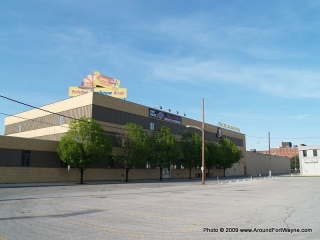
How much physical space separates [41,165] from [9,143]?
5140 millimetres

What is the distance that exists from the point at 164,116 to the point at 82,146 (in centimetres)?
2481

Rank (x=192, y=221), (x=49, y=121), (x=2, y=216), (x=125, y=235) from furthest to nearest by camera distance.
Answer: (x=49, y=121) < (x=2, y=216) < (x=192, y=221) < (x=125, y=235)

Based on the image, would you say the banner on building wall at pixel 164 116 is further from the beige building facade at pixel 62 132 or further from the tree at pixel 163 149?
the tree at pixel 163 149

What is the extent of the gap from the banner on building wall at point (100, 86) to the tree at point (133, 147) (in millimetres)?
10269

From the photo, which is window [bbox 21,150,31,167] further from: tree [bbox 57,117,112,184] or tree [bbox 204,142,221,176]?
tree [bbox 204,142,221,176]

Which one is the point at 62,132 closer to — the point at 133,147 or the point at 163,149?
the point at 133,147

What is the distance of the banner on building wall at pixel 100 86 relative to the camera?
180 ft

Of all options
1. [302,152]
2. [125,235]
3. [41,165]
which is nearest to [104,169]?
[41,165]

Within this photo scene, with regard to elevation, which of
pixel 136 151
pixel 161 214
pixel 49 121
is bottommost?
pixel 161 214

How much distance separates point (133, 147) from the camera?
46.0m

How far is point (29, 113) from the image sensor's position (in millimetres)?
57219

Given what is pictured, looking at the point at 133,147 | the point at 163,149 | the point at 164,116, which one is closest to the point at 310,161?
the point at 164,116

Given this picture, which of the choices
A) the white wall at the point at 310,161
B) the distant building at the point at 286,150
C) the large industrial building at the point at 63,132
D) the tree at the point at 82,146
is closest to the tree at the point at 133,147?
the large industrial building at the point at 63,132

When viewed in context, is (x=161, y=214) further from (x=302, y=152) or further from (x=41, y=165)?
(x=302, y=152)
